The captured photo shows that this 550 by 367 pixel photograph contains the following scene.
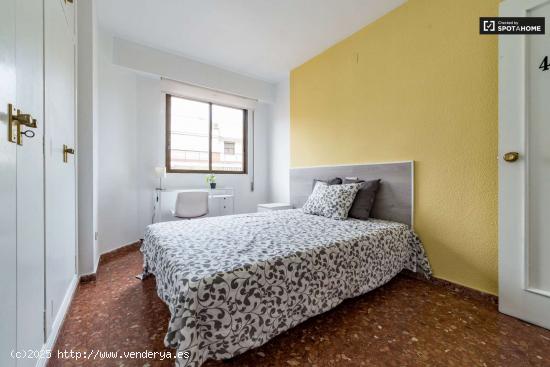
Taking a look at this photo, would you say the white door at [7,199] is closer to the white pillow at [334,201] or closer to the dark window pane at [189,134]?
the white pillow at [334,201]

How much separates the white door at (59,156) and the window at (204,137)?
5.81 ft

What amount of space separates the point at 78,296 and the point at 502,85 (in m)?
3.40

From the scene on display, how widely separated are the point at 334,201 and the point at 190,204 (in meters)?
1.89

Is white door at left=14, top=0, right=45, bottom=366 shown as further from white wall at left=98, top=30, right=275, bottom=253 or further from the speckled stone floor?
white wall at left=98, top=30, right=275, bottom=253

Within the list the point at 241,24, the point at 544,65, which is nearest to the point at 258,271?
the point at 544,65

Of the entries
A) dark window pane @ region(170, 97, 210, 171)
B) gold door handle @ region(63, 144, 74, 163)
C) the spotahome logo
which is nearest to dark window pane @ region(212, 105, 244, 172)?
dark window pane @ region(170, 97, 210, 171)

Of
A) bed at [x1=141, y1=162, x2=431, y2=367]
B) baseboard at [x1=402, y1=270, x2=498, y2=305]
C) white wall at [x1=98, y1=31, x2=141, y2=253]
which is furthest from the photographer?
white wall at [x1=98, y1=31, x2=141, y2=253]

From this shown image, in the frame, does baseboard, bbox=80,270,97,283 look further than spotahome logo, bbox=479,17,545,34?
Yes

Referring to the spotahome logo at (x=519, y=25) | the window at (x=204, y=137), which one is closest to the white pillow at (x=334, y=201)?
the spotahome logo at (x=519, y=25)

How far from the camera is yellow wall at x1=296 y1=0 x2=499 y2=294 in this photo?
5.60 ft

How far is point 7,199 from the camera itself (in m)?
0.72

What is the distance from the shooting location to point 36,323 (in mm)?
975

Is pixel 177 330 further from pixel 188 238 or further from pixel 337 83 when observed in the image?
pixel 337 83

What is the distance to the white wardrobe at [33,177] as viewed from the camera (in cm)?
72
